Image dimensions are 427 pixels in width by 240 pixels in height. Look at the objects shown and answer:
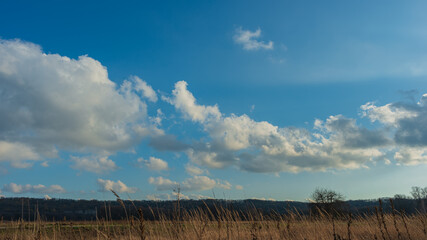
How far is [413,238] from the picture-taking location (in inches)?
422

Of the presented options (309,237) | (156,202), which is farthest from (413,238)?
(156,202)

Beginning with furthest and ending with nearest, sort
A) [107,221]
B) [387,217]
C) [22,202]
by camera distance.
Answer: [387,217], [22,202], [107,221]

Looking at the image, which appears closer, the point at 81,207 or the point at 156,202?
the point at 156,202

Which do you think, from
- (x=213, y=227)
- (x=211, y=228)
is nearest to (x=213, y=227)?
(x=213, y=227)

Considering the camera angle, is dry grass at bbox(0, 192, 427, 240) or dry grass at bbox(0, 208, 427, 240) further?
dry grass at bbox(0, 208, 427, 240)

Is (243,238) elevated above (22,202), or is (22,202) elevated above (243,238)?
(22,202)

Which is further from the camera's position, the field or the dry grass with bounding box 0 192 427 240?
the field

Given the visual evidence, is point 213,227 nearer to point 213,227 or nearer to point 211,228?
point 213,227

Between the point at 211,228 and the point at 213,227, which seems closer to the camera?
the point at 211,228

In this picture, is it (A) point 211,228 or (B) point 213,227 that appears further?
(B) point 213,227

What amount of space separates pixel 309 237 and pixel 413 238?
397 centimetres

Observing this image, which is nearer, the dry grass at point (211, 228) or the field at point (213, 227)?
the dry grass at point (211, 228)

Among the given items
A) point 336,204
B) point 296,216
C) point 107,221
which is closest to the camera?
point 107,221

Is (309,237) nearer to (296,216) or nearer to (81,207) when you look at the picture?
(296,216)
